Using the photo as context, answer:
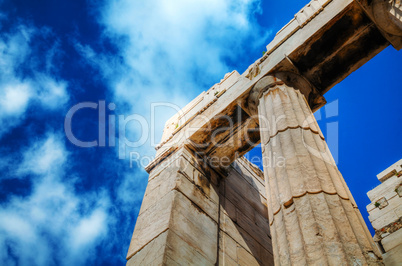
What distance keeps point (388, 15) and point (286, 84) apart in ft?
7.06

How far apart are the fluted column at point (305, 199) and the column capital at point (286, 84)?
71cm

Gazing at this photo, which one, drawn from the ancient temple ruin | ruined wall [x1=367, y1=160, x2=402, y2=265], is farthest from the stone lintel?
ruined wall [x1=367, y1=160, x2=402, y2=265]

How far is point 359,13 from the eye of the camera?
21.2ft

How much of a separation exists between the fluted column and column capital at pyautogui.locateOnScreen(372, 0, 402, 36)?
6.75 ft

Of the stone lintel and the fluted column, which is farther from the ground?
the stone lintel

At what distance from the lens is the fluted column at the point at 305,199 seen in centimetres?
344

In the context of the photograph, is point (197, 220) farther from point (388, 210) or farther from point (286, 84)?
point (388, 210)

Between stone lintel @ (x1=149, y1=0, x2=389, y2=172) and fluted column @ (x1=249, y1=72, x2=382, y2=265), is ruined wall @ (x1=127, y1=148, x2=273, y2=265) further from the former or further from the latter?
fluted column @ (x1=249, y1=72, x2=382, y2=265)

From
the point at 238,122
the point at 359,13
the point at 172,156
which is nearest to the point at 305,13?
the point at 359,13

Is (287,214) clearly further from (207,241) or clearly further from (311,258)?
(207,241)

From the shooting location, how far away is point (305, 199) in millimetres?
4086

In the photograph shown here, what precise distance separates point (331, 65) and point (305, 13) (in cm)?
140

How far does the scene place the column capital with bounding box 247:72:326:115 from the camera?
7.02 m

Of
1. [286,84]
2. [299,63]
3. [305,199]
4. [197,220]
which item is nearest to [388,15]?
[299,63]
